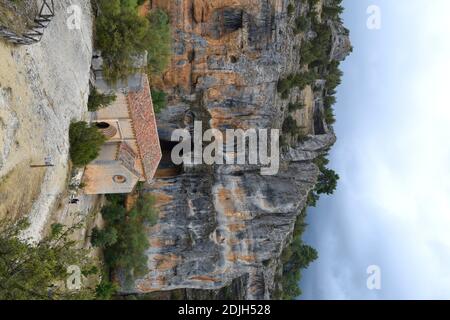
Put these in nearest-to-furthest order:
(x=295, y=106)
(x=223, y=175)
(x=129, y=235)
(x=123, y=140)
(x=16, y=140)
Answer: (x=16, y=140) < (x=123, y=140) < (x=129, y=235) < (x=223, y=175) < (x=295, y=106)

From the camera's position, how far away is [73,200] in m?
25.2

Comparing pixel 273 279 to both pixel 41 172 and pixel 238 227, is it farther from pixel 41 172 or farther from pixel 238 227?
pixel 41 172

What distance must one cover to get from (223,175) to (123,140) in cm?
828

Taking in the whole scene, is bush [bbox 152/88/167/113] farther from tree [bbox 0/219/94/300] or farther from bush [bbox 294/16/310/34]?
tree [bbox 0/219/94/300]

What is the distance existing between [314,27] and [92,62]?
21.4m

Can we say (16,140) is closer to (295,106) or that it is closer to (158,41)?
(158,41)

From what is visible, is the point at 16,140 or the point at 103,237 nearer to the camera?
the point at 16,140

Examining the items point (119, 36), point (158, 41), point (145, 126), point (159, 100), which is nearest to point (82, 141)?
point (119, 36)

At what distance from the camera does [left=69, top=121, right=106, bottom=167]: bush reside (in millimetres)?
21656

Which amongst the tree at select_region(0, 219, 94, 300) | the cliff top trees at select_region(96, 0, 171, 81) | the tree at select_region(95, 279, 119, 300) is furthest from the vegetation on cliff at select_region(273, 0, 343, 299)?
the tree at select_region(0, 219, 94, 300)

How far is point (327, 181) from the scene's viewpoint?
47.9 m

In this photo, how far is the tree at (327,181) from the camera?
157 feet

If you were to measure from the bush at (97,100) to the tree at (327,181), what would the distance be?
90.9 ft

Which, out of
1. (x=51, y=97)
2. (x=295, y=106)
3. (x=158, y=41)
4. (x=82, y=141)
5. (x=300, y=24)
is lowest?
(x=82, y=141)
